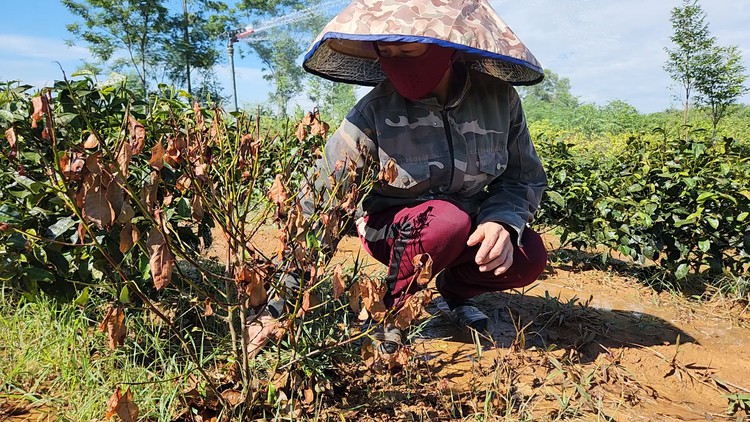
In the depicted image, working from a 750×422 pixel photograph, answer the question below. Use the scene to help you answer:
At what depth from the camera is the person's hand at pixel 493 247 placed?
5.13ft

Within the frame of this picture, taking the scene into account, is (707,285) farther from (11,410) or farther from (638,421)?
(11,410)

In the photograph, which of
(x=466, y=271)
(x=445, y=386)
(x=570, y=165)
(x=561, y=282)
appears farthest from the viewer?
(x=570, y=165)

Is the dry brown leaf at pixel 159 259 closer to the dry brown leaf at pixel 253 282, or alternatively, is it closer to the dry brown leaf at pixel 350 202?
the dry brown leaf at pixel 253 282

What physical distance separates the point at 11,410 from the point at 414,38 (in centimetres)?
147

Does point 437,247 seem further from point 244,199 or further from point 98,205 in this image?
point 98,205

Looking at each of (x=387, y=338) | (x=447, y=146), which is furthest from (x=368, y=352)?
(x=447, y=146)

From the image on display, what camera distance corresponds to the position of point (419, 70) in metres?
1.55

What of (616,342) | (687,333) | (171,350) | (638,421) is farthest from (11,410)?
(687,333)

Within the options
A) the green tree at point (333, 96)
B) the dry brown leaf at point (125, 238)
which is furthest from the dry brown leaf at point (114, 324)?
the green tree at point (333, 96)

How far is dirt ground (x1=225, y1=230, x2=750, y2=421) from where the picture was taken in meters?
1.50

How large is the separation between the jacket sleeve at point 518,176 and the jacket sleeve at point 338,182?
50cm

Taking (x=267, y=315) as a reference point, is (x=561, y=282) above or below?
below

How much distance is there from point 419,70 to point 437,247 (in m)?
0.57

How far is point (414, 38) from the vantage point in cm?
132
